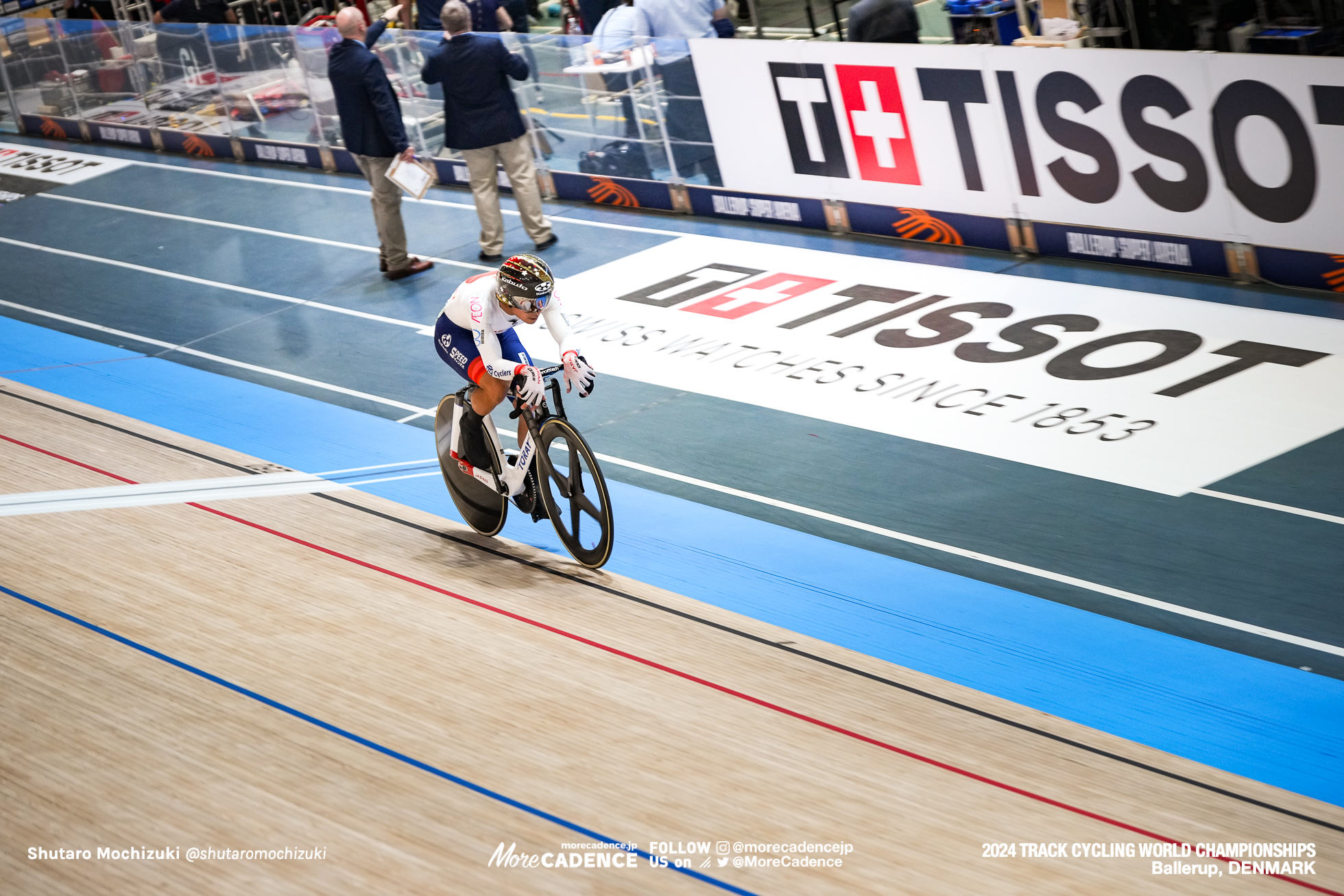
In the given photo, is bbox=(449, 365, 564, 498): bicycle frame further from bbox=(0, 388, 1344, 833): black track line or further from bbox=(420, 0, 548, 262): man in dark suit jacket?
bbox=(420, 0, 548, 262): man in dark suit jacket

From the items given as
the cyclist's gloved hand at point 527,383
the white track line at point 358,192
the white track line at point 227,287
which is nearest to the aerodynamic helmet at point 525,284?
the cyclist's gloved hand at point 527,383

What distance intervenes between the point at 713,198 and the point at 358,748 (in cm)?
848

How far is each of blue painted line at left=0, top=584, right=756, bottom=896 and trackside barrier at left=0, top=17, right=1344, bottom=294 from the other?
22.2ft

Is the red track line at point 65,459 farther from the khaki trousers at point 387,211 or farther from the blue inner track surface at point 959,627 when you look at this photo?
the khaki trousers at point 387,211

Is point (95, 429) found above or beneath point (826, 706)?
above

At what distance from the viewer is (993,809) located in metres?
4.31

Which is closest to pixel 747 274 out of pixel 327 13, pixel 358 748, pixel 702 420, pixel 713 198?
pixel 713 198

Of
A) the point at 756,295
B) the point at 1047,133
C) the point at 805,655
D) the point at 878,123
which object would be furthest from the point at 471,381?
the point at 878,123

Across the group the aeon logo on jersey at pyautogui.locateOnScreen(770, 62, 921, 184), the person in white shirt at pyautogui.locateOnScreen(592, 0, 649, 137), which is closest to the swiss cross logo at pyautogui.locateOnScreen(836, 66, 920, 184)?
the aeon logo on jersey at pyautogui.locateOnScreen(770, 62, 921, 184)

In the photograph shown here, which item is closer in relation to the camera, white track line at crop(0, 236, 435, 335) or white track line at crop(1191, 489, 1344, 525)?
white track line at crop(1191, 489, 1344, 525)

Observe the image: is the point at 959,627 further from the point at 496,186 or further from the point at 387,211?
the point at 387,211

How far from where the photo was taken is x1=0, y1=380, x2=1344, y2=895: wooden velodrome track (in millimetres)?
3881

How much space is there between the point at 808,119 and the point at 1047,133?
7.49ft

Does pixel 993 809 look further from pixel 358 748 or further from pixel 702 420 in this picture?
pixel 702 420
